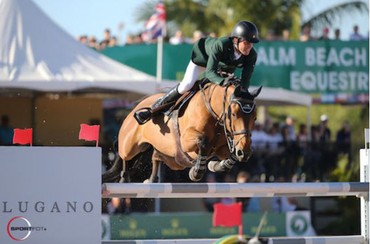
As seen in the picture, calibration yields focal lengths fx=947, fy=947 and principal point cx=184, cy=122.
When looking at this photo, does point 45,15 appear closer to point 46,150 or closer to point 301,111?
point 46,150

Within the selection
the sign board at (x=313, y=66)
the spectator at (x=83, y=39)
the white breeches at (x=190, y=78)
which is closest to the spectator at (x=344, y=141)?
the sign board at (x=313, y=66)

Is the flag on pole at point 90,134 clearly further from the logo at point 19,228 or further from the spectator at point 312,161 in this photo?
the spectator at point 312,161

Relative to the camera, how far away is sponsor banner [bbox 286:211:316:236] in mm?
15180

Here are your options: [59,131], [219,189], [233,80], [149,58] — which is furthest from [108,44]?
[219,189]

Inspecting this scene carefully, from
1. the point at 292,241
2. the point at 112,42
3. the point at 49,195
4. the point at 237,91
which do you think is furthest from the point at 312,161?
the point at 49,195

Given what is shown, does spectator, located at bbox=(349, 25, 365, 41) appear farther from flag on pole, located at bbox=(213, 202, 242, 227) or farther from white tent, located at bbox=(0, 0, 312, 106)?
flag on pole, located at bbox=(213, 202, 242, 227)

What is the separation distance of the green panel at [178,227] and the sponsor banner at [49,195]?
7.87 meters

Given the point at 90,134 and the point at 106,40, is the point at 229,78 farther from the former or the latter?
the point at 106,40

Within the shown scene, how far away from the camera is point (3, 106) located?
16.7 meters

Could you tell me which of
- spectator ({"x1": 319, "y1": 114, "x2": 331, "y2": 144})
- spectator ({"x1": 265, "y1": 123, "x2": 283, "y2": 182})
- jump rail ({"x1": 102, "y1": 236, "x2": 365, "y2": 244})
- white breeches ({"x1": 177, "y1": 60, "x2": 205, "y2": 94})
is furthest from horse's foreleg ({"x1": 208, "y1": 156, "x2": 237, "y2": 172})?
spectator ({"x1": 319, "y1": 114, "x2": 331, "y2": 144})

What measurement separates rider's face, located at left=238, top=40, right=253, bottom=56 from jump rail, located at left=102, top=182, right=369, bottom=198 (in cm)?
209

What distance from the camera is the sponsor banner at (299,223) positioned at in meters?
15.2

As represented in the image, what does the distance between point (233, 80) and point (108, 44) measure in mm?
10296

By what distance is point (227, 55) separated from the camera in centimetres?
862
